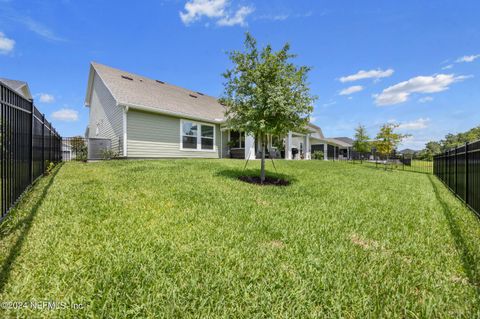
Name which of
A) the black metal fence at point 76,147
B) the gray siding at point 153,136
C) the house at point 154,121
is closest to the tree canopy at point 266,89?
the house at point 154,121

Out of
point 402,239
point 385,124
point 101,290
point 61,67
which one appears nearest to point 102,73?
point 61,67

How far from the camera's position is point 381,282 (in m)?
2.10

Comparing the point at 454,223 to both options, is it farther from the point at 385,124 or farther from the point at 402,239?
the point at 385,124

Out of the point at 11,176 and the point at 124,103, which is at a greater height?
the point at 124,103

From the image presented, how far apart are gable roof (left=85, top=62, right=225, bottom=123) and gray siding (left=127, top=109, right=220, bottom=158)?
0.62 meters

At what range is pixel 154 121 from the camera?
43.5 ft

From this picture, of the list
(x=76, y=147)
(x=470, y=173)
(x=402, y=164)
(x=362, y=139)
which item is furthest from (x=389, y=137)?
(x=76, y=147)

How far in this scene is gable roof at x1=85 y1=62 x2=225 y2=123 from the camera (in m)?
12.5

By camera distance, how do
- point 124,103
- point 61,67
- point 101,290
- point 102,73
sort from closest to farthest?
point 101,290 → point 124,103 → point 102,73 → point 61,67

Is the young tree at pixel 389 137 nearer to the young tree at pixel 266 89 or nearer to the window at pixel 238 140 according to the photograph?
the window at pixel 238 140

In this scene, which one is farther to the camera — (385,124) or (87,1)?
(385,124)

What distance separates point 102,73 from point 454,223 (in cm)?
1749

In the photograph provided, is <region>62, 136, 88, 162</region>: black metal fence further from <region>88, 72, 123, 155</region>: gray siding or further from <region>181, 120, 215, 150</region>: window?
<region>181, 120, 215, 150</region>: window

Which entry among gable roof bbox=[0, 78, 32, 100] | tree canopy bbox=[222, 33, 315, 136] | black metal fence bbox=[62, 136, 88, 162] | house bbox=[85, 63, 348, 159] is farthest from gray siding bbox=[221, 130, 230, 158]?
gable roof bbox=[0, 78, 32, 100]
